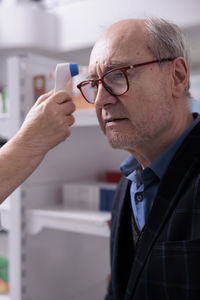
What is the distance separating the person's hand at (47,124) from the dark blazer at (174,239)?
0.99ft

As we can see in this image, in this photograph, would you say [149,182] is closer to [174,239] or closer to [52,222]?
[174,239]

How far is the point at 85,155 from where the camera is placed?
1.98 metres

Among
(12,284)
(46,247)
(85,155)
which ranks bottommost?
(12,284)

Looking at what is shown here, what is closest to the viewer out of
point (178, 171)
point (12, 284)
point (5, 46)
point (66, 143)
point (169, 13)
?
point (178, 171)

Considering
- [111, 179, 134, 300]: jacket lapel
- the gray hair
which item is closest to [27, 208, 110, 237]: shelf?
[111, 179, 134, 300]: jacket lapel

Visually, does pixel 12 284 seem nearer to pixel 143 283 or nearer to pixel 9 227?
pixel 9 227

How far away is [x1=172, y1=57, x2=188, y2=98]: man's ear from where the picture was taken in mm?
941

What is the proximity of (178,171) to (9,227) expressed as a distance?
102 cm

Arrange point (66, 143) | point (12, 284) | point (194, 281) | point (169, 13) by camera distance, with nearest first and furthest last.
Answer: point (194, 281), point (12, 284), point (66, 143), point (169, 13)

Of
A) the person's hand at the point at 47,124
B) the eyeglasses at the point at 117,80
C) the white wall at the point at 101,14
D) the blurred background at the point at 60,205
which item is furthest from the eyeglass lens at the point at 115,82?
the white wall at the point at 101,14

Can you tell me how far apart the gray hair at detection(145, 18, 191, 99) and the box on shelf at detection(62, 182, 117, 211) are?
0.86 meters

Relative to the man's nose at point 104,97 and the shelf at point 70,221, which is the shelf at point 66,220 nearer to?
the shelf at point 70,221

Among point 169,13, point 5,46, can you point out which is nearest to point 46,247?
point 169,13

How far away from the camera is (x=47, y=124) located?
979 millimetres
